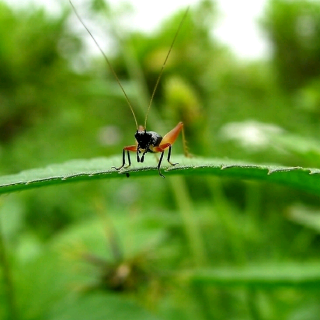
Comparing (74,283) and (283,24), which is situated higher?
(283,24)

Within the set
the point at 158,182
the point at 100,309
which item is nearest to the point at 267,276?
the point at 100,309

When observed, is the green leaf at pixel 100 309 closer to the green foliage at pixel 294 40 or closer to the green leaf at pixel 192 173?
the green leaf at pixel 192 173

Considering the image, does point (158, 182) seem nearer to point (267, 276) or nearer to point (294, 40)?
point (267, 276)

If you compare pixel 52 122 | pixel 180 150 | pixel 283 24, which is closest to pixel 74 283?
pixel 180 150

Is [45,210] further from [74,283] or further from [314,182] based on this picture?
[314,182]

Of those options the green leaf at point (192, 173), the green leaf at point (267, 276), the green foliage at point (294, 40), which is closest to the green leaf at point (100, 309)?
the green leaf at point (267, 276)

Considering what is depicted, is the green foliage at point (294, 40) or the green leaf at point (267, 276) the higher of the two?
the green foliage at point (294, 40)

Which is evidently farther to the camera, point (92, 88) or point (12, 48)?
point (12, 48)

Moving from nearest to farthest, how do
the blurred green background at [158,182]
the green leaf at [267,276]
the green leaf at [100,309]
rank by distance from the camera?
the green leaf at [267,276] < the green leaf at [100,309] < the blurred green background at [158,182]

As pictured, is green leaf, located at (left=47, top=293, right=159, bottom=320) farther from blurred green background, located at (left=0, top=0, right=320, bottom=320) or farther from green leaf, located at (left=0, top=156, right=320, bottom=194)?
green leaf, located at (left=0, top=156, right=320, bottom=194)
